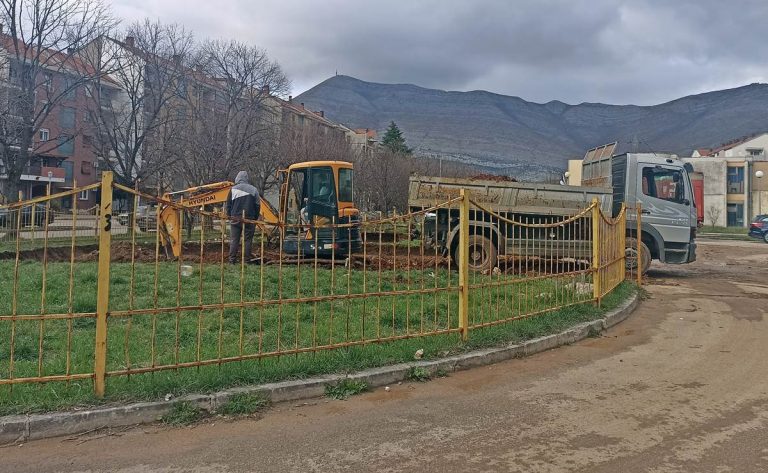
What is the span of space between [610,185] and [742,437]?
10.8 m

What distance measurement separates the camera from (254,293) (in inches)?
332

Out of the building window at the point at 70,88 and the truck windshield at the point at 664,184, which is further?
the building window at the point at 70,88

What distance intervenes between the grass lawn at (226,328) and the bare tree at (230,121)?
1760 centimetres

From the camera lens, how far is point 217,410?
430cm

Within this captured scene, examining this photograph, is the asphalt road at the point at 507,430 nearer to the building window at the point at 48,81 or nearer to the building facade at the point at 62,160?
the building window at the point at 48,81

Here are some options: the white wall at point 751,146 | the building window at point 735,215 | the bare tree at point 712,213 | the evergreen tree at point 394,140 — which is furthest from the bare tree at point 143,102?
the white wall at point 751,146

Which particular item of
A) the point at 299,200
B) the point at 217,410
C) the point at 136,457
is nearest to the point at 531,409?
the point at 217,410

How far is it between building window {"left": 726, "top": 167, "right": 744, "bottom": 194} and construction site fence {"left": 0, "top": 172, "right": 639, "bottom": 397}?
195 ft

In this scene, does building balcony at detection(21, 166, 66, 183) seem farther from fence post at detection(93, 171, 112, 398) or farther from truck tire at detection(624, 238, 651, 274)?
fence post at detection(93, 171, 112, 398)

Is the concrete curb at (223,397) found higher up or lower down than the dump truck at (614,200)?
lower down

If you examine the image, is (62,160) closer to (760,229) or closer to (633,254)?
(633,254)

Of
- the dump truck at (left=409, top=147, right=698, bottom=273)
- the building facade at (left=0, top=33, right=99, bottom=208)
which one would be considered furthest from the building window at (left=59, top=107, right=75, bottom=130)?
the dump truck at (left=409, top=147, right=698, bottom=273)

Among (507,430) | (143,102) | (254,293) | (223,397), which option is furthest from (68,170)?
(507,430)

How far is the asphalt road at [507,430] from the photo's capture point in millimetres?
3496
